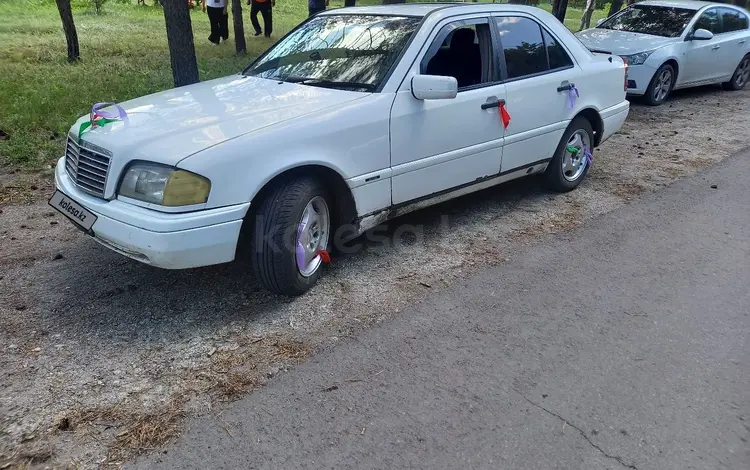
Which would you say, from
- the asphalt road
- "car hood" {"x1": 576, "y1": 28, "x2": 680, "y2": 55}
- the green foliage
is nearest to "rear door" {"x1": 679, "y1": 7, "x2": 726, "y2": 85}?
"car hood" {"x1": 576, "y1": 28, "x2": 680, "y2": 55}

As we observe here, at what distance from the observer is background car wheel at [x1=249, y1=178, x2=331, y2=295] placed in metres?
3.46

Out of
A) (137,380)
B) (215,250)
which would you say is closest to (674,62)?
(215,250)

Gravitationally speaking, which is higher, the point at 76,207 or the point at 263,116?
the point at 263,116

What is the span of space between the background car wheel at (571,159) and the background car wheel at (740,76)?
7317mm

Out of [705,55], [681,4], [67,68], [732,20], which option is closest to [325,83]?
[67,68]

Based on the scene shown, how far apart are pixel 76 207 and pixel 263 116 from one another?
1.20 metres

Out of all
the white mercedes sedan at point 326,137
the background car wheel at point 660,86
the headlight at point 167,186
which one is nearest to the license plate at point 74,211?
the white mercedes sedan at point 326,137

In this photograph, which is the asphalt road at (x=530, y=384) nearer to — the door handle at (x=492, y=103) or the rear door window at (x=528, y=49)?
the door handle at (x=492, y=103)

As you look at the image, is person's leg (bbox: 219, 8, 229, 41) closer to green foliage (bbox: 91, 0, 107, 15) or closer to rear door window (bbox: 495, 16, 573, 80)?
green foliage (bbox: 91, 0, 107, 15)

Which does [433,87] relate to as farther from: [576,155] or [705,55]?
[705,55]

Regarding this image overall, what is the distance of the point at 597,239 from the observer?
4.82 metres

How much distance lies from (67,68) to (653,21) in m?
9.69

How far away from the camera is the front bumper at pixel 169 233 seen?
10.3ft

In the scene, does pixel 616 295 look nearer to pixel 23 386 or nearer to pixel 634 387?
pixel 634 387
